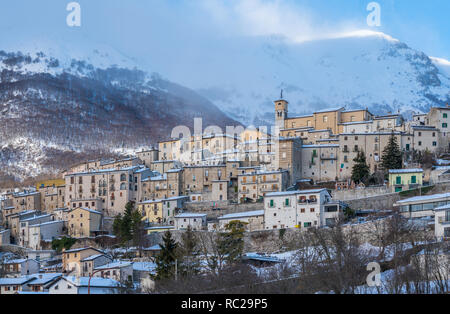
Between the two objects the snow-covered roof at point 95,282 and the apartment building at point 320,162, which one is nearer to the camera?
the snow-covered roof at point 95,282

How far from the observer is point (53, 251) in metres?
65.3

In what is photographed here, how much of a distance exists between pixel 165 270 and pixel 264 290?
43.0 ft

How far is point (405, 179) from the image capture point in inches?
2382

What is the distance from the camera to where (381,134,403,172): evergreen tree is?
66312 mm

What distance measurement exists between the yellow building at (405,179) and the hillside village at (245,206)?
101 millimetres

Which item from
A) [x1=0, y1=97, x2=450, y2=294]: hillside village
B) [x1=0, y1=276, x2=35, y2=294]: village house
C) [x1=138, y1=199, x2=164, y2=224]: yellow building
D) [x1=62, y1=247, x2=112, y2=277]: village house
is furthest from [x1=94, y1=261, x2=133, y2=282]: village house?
[x1=138, y1=199, x2=164, y2=224]: yellow building

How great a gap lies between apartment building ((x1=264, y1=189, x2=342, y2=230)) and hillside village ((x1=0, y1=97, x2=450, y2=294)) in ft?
0.32

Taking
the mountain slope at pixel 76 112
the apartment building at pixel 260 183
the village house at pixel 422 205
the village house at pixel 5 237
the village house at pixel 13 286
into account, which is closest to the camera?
the village house at pixel 13 286

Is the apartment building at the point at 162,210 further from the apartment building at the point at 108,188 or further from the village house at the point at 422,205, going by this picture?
the village house at the point at 422,205

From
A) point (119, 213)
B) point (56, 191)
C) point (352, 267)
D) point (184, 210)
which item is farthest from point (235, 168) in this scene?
point (352, 267)

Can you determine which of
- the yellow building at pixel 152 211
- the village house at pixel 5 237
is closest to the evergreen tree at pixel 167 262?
the yellow building at pixel 152 211

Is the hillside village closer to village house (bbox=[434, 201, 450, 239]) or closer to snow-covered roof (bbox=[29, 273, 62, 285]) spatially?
village house (bbox=[434, 201, 450, 239])

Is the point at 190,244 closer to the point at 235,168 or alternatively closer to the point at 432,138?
the point at 235,168

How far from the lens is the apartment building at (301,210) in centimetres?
5544
